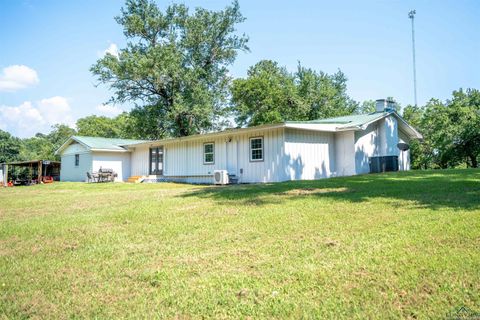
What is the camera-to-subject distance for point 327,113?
123ft

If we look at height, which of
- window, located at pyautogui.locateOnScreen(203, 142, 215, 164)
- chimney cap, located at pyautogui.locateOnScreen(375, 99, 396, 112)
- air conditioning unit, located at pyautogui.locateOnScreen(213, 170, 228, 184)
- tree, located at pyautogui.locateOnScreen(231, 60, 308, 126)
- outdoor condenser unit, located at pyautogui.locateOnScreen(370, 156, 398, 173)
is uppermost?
tree, located at pyautogui.locateOnScreen(231, 60, 308, 126)

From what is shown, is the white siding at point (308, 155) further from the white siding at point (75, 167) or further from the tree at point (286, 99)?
the tree at point (286, 99)

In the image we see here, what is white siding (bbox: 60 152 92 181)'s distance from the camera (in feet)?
83.4

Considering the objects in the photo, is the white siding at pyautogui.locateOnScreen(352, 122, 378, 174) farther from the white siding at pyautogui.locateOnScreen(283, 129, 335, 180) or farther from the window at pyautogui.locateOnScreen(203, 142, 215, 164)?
the window at pyautogui.locateOnScreen(203, 142, 215, 164)

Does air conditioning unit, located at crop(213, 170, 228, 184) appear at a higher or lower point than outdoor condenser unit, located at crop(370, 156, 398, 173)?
lower

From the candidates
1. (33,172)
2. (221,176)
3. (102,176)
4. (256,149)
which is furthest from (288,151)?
(33,172)

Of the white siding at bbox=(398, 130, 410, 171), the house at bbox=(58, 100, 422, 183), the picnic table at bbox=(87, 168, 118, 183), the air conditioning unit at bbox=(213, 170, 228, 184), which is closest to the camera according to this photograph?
the house at bbox=(58, 100, 422, 183)

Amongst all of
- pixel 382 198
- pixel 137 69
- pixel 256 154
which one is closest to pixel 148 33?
pixel 137 69

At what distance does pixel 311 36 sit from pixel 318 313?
61.8 feet

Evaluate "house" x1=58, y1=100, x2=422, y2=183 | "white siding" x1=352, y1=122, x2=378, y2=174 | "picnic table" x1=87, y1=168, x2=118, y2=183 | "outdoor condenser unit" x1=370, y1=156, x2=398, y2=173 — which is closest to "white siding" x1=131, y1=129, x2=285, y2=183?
"house" x1=58, y1=100, x2=422, y2=183

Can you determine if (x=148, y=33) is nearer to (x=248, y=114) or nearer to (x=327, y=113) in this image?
(x=248, y=114)

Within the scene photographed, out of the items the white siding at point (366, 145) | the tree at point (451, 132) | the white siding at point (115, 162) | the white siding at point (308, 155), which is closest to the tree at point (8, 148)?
the white siding at point (115, 162)

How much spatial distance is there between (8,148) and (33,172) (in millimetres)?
23906

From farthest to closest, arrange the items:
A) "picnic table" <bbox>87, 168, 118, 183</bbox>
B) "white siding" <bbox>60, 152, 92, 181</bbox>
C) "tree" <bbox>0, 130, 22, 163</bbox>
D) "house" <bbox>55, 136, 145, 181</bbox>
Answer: "tree" <bbox>0, 130, 22, 163</bbox>
"white siding" <bbox>60, 152, 92, 181</bbox>
"house" <bbox>55, 136, 145, 181</bbox>
"picnic table" <bbox>87, 168, 118, 183</bbox>
